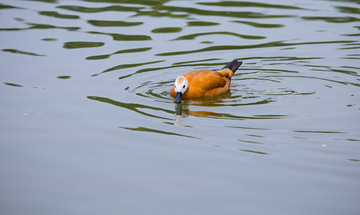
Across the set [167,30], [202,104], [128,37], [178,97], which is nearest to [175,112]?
[178,97]

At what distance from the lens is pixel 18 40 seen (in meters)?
12.3

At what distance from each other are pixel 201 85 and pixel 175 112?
1.05m

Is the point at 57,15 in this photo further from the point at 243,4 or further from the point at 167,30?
the point at 243,4

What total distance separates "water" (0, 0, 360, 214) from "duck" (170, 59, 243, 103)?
206 millimetres

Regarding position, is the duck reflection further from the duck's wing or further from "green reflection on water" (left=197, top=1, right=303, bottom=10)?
"green reflection on water" (left=197, top=1, right=303, bottom=10)

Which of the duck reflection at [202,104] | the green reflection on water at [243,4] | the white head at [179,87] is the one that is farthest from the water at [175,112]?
the white head at [179,87]

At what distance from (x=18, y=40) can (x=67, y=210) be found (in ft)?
24.0

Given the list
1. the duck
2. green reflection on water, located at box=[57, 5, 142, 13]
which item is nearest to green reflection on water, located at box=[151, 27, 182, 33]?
green reflection on water, located at box=[57, 5, 142, 13]

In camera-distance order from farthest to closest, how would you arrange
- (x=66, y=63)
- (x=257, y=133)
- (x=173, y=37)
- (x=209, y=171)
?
(x=173, y=37) → (x=66, y=63) → (x=257, y=133) → (x=209, y=171)

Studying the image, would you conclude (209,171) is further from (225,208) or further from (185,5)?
(185,5)

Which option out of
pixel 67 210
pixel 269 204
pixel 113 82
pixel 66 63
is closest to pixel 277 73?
pixel 113 82

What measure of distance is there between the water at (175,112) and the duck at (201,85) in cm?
21

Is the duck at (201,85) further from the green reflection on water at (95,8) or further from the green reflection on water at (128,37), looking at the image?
the green reflection on water at (95,8)

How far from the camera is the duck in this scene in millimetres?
9305
